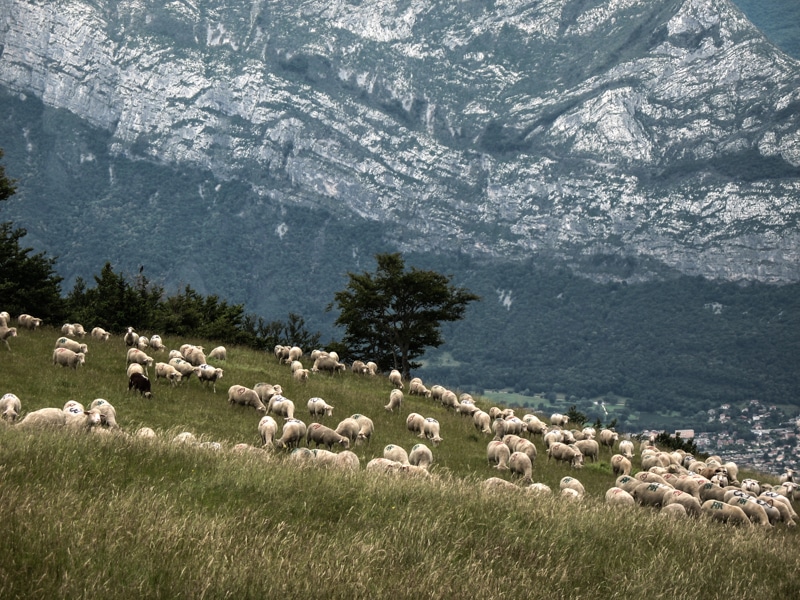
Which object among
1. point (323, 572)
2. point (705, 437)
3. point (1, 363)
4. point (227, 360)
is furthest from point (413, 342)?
point (705, 437)

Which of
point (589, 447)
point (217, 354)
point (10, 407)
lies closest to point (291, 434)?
point (10, 407)

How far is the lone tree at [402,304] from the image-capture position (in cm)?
5588

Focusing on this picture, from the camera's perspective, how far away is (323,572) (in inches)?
322

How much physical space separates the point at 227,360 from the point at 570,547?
1007 inches

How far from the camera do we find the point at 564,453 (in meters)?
27.7

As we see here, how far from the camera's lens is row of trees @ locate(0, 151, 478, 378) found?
42.5m

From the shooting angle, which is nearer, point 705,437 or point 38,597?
point 38,597

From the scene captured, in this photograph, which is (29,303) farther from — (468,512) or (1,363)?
(468,512)

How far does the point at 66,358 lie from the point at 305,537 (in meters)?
18.6

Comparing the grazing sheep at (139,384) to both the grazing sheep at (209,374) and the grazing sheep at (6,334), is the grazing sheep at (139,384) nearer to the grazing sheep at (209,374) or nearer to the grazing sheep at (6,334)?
the grazing sheep at (209,374)

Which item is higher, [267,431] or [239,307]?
[239,307]

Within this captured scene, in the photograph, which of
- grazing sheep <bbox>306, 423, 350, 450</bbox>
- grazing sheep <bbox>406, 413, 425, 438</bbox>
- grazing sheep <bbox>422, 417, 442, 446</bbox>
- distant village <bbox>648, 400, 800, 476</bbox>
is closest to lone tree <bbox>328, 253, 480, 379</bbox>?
grazing sheep <bbox>406, 413, 425, 438</bbox>

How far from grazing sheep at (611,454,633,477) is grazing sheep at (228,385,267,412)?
11801mm

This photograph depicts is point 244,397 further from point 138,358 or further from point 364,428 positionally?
point 138,358
